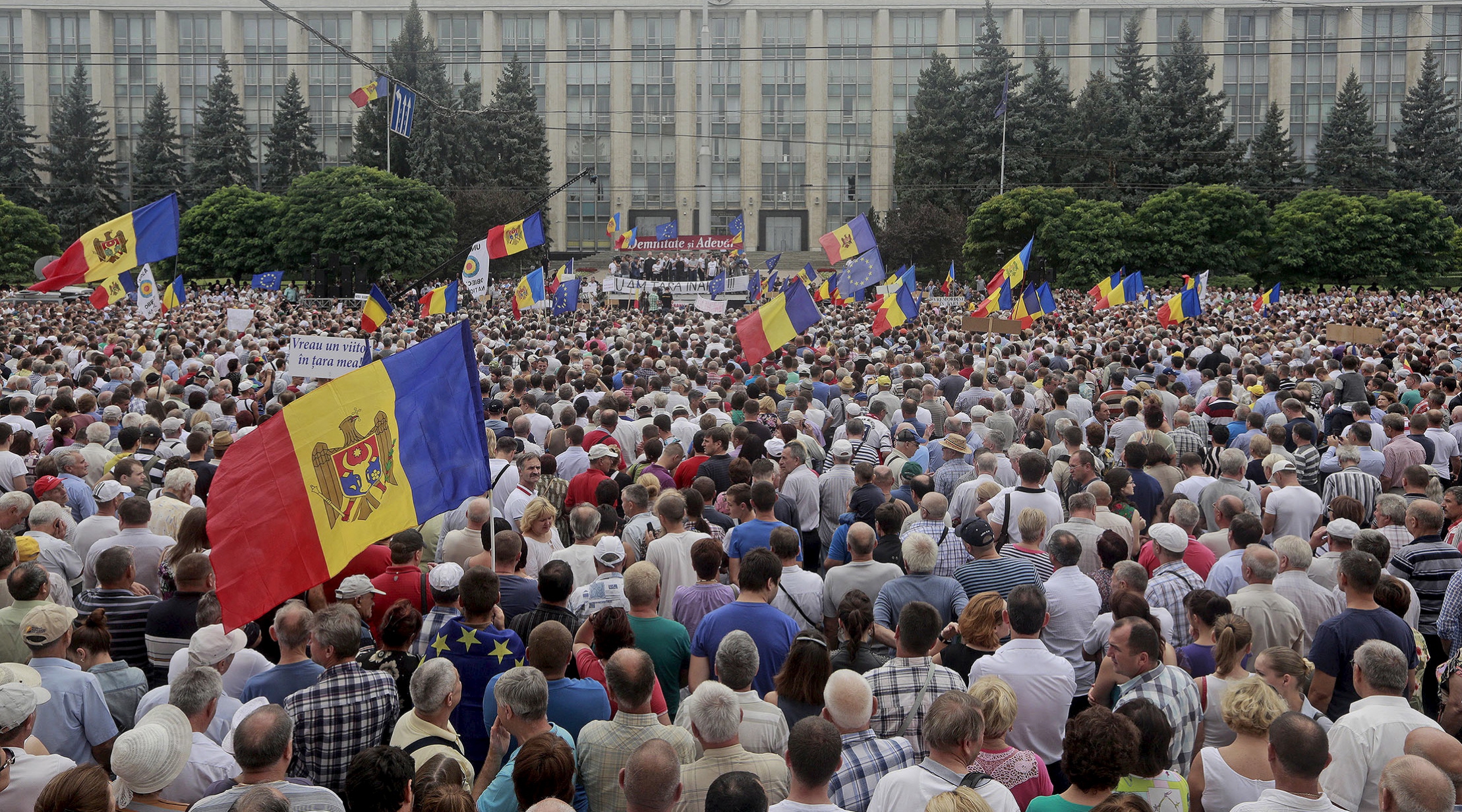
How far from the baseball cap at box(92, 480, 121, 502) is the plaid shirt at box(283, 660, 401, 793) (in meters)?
3.90

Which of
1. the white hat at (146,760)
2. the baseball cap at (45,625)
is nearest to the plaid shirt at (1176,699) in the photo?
the white hat at (146,760)

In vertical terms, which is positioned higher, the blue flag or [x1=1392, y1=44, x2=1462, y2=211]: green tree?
[x1=1392, y1=44, x2=1462, y2=211]: green tree

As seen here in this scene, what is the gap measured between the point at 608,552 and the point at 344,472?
1.63 metres

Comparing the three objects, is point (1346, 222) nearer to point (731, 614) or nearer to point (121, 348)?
point (121, 348)

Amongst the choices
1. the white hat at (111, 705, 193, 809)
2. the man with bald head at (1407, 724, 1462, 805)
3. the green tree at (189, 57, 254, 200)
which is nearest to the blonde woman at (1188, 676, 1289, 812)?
the man with bald head at (1407, 724, 1462, 805)

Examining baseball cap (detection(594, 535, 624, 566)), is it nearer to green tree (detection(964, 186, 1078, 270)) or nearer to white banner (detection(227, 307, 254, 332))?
white banner (detection(227, 307, 254, 332))

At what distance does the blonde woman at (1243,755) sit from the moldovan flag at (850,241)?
1927 cm

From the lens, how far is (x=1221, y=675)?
5770mm

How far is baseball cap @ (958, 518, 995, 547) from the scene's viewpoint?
7305 mm

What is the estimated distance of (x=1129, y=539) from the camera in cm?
852

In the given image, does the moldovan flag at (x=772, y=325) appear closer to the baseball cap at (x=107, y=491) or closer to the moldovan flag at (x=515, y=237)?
the baseball cap at (x=107, y=491)

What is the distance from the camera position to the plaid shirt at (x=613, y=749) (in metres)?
4.98

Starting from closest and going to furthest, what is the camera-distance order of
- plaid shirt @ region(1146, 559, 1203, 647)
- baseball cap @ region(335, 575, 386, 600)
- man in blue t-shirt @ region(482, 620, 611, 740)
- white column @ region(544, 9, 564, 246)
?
1. man in blue t-shirt @ region(482, 620, 611, 740)
2. baseball cap @ region(335, 575, 386, 600)
3. plaid shirt @ region(1146, 559, 1203, 647)
4. white column @ region(544, 9, 564, 246)

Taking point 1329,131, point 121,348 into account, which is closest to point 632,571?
point 121,348
